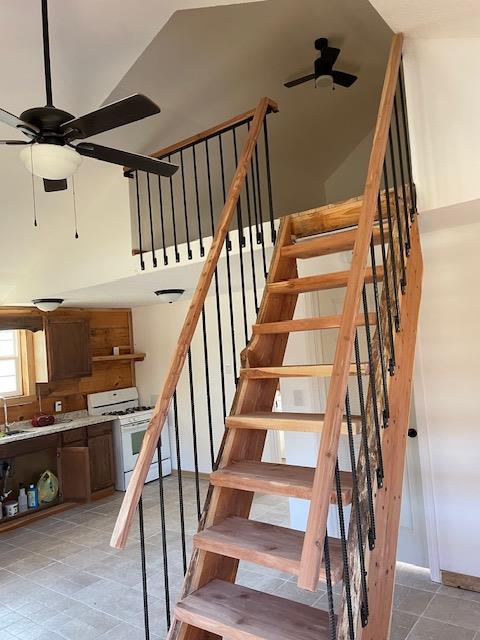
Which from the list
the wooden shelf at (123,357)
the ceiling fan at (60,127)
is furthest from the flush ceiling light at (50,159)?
the wooden shelf at (123,357)

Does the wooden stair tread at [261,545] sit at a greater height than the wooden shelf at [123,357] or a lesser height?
lesser

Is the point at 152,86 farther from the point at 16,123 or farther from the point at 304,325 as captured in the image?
the point at 304,325

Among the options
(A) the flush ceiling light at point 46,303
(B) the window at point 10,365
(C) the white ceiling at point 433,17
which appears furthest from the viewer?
(B) the window at point 10,365

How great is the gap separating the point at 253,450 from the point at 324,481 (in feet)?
3.57

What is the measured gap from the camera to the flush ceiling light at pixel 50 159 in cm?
200

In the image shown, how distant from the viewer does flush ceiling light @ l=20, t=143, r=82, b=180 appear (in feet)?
6.57

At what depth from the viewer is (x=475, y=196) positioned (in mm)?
2355

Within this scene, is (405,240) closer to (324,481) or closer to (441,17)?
(441,17)

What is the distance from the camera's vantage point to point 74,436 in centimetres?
532

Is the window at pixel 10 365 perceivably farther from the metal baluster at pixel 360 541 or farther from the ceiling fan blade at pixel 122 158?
the metal baluster at pixel 360 541

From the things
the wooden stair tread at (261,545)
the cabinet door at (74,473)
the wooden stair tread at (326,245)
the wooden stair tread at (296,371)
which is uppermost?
the wooden stair tread at (326,245)

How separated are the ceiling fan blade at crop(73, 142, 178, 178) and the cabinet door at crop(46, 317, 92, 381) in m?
3.49

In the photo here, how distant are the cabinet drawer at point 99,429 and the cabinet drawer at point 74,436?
0.25ft

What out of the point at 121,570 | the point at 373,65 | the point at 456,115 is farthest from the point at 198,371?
the point at 456,115
